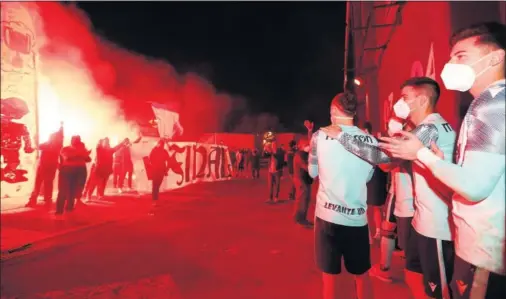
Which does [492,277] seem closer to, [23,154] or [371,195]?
[371,195]

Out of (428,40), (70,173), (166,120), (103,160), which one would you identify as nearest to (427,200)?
(428,40)

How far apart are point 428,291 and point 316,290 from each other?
173 cm

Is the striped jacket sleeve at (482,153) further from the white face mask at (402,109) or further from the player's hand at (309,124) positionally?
the player's hand at (309,124)

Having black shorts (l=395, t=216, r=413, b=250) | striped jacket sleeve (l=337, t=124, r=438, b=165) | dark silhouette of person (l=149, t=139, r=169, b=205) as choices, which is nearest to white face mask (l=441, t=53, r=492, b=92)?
striped jacket sleeve (l=337, t=124, r=438, b=165)

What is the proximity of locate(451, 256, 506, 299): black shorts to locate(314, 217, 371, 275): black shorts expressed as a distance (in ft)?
2.83

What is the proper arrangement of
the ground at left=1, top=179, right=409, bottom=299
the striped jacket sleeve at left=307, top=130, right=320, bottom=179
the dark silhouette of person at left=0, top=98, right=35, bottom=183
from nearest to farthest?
1. the striped jacket sleeve at left=307, top=130, right=320, bottom=179
2. the ground at left=1, top=179, right=409, bottom=299
3. the dark silhouette of person at left=0, top=98, right=35, bottom=183

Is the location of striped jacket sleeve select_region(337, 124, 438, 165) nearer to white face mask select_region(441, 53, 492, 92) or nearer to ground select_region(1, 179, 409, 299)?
white face mask select_region(441, 53, 492, 92)

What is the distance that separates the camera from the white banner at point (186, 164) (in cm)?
1301

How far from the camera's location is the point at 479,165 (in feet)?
4.89

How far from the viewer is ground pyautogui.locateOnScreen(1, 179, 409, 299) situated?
3.93m

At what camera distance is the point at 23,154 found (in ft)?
32.6

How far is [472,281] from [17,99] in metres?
11.5

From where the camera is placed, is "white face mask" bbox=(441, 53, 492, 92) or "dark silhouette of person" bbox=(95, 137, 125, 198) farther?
"dark silhouette of person" bbox=(95, 137, 125, 198)

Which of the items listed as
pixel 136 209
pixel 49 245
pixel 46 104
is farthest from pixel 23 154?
pixel 49 245
